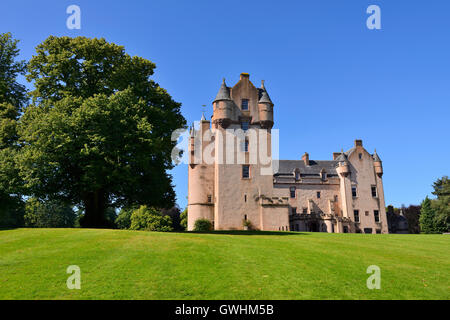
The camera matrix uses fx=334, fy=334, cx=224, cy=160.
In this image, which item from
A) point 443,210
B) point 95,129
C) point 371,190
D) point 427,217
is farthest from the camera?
point 427,217

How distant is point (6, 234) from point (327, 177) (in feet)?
180

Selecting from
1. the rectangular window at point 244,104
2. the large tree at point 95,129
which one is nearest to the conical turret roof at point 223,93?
the rectangular window at point 244,104

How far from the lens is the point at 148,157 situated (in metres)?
29.3

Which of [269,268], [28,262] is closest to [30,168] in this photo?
[28,262]

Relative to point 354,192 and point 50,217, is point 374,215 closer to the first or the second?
point 354,192

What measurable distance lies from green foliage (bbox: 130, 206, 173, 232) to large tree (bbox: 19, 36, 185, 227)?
1.47 meters

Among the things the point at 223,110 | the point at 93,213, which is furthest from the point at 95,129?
the point at 223,110

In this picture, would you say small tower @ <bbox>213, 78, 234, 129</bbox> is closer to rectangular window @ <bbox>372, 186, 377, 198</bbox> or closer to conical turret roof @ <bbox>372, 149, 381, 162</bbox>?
conical turret roof @ <bbox>372, 149, 381, 162</bbox>

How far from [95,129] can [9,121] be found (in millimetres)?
9697

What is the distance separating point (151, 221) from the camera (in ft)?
119

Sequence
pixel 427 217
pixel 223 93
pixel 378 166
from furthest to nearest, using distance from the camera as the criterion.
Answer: pixel 427 217 → pixel 378 166 → pixel 223 93

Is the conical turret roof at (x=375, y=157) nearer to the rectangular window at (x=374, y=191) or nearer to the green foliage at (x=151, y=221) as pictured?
the rectangular window at (x=374, y=191)

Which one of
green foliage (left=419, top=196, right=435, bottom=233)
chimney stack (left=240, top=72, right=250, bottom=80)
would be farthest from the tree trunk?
green foliage (left=419, top=196, right=435, bottom=233)

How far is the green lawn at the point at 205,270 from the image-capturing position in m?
12.4
